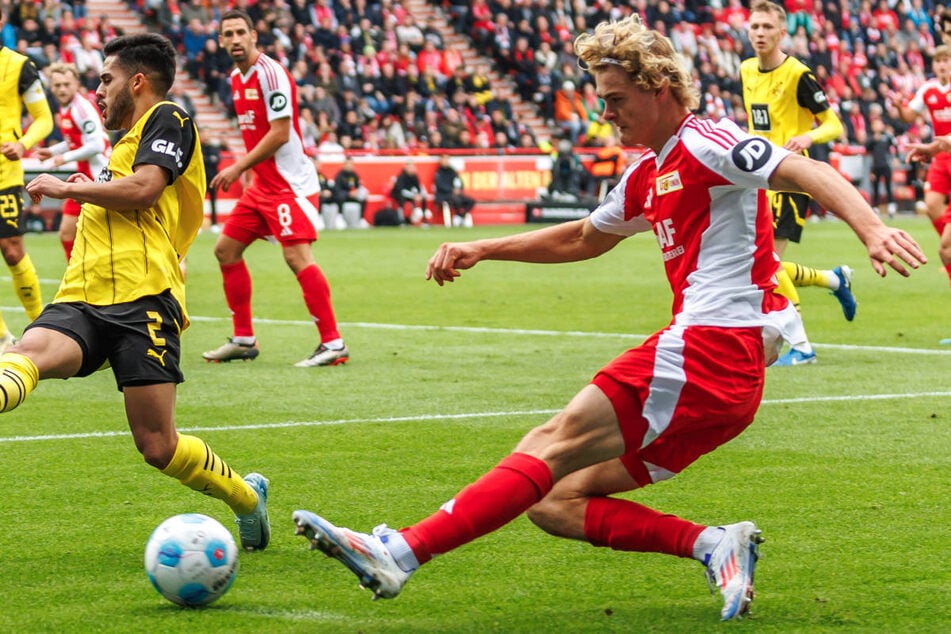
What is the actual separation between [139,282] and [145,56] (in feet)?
2.94

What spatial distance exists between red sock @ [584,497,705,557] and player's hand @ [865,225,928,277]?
1140 mm

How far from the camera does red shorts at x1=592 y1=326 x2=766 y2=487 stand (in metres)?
4.73

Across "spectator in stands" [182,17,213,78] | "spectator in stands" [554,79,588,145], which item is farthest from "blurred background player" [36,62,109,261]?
"spectator in stands" [554,79,588,145]

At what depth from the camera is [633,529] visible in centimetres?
498

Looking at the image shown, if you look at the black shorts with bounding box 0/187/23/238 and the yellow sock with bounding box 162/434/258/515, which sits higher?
the yellow sock with bounding box 162/434/258/515

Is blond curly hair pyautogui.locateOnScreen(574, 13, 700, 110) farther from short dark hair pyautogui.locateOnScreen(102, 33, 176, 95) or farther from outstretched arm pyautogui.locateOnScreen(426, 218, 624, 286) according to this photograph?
short dark hair pyautogui.locateOnScreen(102, 33, 176, 95)

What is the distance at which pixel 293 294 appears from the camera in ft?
56.5

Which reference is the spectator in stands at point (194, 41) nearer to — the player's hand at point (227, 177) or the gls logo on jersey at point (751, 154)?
the player's hand at point (227, 177)

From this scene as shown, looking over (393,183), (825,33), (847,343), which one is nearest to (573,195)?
(393,183)

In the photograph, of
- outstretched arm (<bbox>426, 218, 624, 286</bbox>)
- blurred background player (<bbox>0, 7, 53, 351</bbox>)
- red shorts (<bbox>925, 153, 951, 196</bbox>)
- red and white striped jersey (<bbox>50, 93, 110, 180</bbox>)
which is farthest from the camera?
red and white striped jersey (<bbox>50, 93, 110, 180</bbox>)

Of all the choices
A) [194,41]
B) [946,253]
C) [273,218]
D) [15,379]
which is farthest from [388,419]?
[194,41]

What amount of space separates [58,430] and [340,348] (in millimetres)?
3156

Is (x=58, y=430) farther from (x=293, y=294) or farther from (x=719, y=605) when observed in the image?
(x=293, y=294)

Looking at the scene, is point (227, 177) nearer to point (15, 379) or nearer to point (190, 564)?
point (15, 379)
